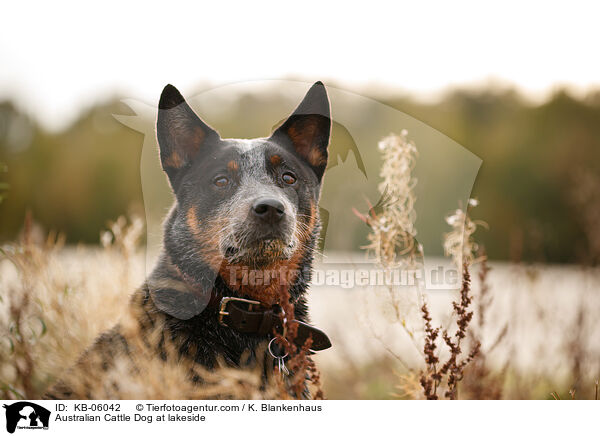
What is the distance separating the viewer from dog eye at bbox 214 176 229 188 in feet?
8.41

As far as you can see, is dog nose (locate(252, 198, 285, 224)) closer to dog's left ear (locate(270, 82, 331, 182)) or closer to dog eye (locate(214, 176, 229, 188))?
dog eye (locate(214, 176, 229, 188))

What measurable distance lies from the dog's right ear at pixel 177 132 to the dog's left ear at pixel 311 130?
0.41 metres

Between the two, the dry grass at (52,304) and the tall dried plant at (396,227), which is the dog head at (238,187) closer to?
the tall dried plant at (396,227)

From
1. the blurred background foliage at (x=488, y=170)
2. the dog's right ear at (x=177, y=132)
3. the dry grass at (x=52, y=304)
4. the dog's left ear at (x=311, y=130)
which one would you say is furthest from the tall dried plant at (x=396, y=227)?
the blurred background foliage at (x=488, y=170)

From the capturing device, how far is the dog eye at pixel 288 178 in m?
2.65

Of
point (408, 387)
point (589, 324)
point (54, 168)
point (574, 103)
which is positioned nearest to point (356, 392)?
point (408, 387)

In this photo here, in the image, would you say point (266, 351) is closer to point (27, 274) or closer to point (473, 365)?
point (473, 365)

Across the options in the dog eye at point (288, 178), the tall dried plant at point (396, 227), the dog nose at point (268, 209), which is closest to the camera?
the dog nose at point (268, 209)

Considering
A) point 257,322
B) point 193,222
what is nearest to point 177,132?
point 193,222

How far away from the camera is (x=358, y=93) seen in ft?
9.65
